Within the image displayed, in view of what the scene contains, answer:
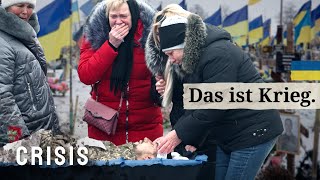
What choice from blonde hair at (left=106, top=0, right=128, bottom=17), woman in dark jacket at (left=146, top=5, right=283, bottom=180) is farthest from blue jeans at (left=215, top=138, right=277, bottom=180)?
blonde hair at (left=106, top=0, right=128, bottom=17)

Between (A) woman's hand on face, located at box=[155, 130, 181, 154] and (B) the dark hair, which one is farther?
(B) the dark hair

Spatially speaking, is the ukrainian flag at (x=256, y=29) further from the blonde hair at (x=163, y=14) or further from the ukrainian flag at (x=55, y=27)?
the ukrainian flag at (x=55, y=27)

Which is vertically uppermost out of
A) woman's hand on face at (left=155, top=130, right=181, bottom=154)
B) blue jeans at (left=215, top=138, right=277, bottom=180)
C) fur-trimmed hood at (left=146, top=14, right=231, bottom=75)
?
fur-trimmed hood at (left=146, top=14, right=231, bottom=75)

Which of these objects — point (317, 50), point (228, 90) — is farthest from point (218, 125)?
point (317, 50)

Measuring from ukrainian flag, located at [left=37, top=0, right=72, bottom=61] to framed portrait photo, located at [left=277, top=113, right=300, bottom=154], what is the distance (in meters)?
1.14

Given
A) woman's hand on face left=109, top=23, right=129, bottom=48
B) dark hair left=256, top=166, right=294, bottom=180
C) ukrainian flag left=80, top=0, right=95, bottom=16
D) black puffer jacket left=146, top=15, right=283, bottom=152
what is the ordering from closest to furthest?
black puffer jacket left=146, top=15, right=283, bottom=152, woman's hand on face left=109, top=23, right=129, bottom=48, ukrainian flag left=80, top=0, right=95, bottom=16, dark hair left=256, top=166, right=294, bottom=180

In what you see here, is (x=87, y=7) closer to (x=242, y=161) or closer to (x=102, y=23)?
(x=102, y=23)

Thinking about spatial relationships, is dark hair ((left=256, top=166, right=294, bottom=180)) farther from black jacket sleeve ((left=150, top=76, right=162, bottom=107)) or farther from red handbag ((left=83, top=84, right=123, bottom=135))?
red handbag ((left=83, top=84, right=123, bottom=135))

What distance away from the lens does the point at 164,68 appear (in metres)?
2.31

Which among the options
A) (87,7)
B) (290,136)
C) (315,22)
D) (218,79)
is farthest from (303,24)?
(87,7)

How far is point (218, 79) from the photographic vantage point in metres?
2.11

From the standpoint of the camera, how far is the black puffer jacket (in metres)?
2.09

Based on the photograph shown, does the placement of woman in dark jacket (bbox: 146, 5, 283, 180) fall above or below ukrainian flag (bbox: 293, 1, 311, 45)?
below

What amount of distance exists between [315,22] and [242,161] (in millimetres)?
829
